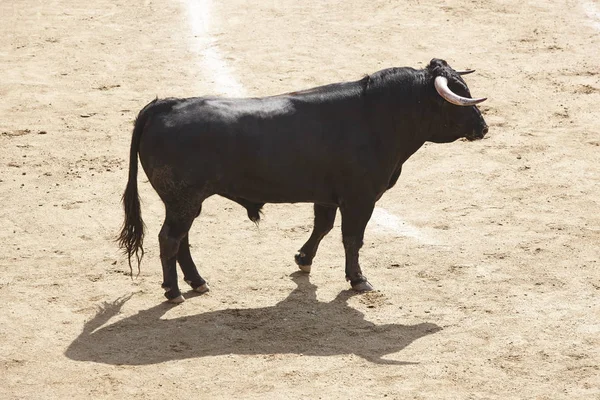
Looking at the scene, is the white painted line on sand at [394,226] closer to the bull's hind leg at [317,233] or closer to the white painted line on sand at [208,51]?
the bull's hind leg at [317,233]

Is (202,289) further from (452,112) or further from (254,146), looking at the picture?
(452,112)

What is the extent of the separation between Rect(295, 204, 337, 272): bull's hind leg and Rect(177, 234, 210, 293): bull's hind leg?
3.25ft

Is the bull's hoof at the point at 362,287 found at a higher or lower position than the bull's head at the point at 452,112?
lower

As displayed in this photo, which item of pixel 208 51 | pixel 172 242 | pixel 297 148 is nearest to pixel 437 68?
pixel 297 148

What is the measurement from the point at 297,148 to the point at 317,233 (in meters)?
1.14

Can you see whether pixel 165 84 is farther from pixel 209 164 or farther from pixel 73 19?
pixel 209 164

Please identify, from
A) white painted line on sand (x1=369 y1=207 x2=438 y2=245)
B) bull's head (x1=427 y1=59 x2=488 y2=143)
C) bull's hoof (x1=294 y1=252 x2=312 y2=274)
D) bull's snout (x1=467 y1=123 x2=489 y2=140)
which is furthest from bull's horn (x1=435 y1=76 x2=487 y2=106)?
bull's hoof (x1=294 y1=252 x2=312 y2=274)

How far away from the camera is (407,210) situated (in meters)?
13.3

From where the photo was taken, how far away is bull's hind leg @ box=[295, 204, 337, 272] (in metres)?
11.7

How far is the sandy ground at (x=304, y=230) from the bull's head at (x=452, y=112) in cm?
128

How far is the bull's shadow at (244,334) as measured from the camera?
10.2 m

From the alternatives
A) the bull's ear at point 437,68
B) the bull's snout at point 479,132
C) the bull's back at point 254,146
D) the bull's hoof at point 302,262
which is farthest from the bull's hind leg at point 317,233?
the bull's ear at point 437,68

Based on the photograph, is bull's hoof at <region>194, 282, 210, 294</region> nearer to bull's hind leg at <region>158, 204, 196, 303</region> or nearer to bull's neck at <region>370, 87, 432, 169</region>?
bull's hind leg at <region>158, 204, 196, 303</region>

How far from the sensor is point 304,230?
1284 cm
